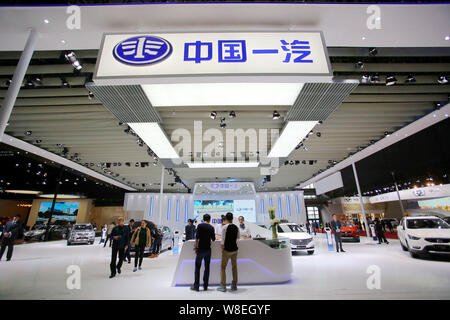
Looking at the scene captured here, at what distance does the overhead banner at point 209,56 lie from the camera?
2.57 meters

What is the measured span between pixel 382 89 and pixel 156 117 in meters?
6.04

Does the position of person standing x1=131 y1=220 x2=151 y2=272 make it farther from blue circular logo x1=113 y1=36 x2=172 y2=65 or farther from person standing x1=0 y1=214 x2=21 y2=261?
blue circular logo x1=113 y1=36 x2=172 y2=65

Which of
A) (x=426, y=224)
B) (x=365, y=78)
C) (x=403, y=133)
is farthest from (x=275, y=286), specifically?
(x=403, y=133)

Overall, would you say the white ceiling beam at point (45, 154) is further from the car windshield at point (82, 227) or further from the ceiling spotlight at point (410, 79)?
the ceiling spotlight at point (410, 79)

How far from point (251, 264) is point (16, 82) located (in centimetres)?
489

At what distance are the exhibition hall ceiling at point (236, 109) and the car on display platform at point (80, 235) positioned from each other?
404 cm

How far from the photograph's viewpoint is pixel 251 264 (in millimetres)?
4102

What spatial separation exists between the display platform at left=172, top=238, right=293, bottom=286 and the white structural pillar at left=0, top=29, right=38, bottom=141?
344cm

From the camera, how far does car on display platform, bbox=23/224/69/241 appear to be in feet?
47.3

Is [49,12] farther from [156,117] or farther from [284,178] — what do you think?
[284,178]

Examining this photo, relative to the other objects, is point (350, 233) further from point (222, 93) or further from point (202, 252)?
point (222, 93)

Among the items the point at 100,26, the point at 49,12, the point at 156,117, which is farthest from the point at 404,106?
the point at 49,12

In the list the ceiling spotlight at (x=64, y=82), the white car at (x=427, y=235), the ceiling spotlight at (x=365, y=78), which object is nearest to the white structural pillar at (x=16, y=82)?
the ceiling spotlight at (x=64, y=82)
